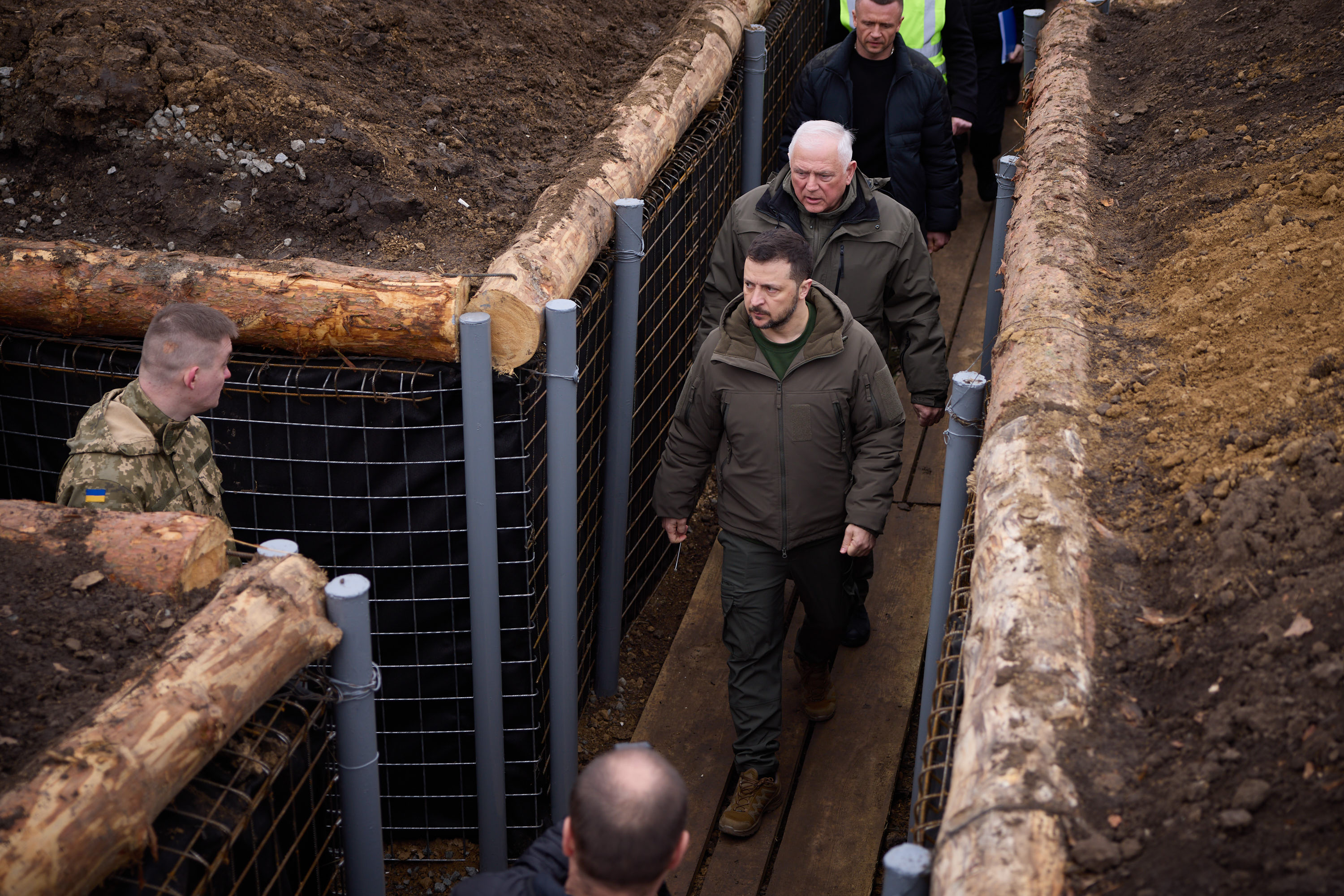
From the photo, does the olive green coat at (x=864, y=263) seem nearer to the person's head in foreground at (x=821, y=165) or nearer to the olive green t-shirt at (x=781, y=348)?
the person's head in foreground at (x=821, y=165)

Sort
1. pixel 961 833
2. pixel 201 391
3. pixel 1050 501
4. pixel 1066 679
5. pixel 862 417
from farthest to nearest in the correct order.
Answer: pixel 862 417
pixel 201 391
pixel 1050 501
pixel 1066 679
pixel 961 833

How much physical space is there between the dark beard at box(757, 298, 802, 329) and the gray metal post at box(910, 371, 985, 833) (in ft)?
2.51

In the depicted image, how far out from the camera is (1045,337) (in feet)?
11.1

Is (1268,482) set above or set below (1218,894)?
above

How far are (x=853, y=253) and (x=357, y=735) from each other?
277 centimetres

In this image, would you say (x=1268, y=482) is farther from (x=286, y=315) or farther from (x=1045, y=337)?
(x=286, y=315)

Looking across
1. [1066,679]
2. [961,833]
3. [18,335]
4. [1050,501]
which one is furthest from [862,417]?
[18,335]

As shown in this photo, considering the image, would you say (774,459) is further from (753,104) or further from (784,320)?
(753,104)

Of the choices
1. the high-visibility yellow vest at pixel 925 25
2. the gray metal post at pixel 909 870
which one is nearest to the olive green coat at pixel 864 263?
the high-visibility yellow vest at pixel 925 25

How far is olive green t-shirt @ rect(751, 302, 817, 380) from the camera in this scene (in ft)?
13.2

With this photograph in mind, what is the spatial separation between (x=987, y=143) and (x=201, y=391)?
612 cm

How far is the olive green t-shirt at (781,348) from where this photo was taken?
403 centimetres

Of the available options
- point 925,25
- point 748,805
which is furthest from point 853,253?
point 925,25

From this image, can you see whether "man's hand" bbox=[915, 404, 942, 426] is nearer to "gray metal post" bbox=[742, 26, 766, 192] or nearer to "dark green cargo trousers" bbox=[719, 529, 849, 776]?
"dark green cargo trousers" bbox=[719, 529, 849, 776]
